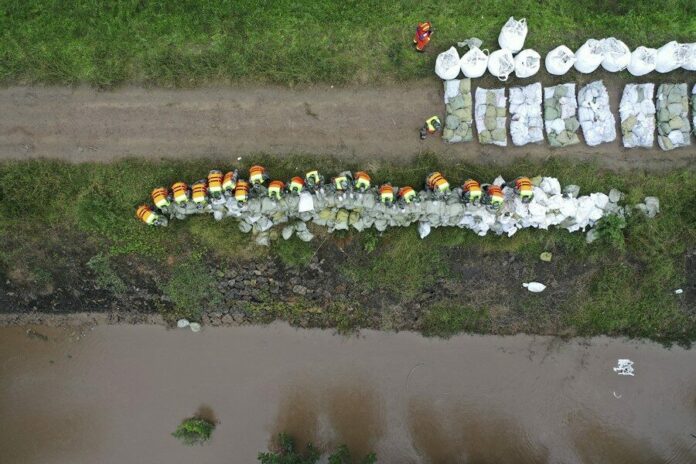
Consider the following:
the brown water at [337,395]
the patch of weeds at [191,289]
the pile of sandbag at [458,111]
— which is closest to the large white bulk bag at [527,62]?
the pile of sandbag at [458,111]

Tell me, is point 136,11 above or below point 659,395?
above

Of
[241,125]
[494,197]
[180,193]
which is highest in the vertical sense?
[241,125]

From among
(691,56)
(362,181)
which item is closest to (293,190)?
(362,181)

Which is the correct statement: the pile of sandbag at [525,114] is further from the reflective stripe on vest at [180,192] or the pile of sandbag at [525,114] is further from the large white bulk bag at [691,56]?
the reflective stripe on vest at [180,192]

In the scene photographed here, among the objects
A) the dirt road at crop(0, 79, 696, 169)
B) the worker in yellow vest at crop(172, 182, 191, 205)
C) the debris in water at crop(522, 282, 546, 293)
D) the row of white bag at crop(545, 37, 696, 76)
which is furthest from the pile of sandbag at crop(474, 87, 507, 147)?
the worker in yellow vest at crop(172, 182, 191, 205)

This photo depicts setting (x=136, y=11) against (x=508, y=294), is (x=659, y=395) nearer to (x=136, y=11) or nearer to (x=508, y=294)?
(x=508, y=294)

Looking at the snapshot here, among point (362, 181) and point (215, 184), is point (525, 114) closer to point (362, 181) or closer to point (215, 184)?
point (362, 181)

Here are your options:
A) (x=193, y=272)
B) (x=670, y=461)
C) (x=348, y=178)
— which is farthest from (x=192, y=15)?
(x=670, y=461)
